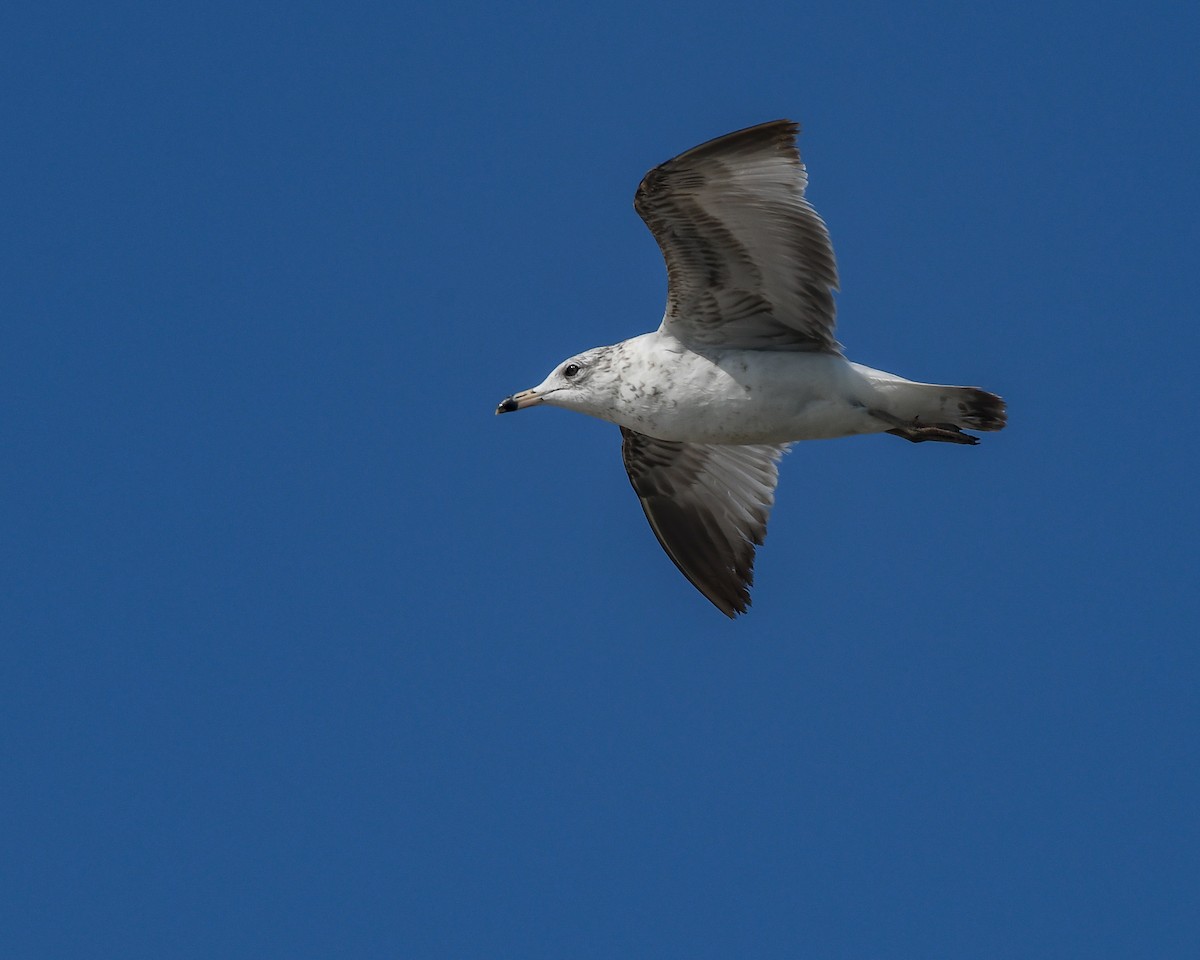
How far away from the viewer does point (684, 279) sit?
10945mm

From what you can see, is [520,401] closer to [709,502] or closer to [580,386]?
[580,386]

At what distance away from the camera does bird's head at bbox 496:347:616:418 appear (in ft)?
37.2

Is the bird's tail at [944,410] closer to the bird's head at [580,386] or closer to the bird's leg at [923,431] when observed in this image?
the bird's leg at [923,431]

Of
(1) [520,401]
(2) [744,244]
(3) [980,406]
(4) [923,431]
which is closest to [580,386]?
(1) [520,401]

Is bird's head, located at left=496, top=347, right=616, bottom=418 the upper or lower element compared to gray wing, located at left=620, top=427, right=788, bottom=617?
upper

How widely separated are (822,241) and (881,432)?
1290 millimetres

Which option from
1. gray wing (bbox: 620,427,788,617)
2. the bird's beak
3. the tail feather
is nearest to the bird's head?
the bird's beak

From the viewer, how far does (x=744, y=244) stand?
1070 cm

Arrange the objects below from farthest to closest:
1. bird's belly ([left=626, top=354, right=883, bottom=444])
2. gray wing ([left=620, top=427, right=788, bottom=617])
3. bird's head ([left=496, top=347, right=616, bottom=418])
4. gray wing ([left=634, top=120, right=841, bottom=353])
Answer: gray wing ([left=620, top=427, right=788, bottom=617]) < bird's head ([left=496, top=347, right=616, bottom=418]) < bird's belly ([left=626, top=354, right=883, bottom=444]) < gray wing ([left=634, top=120, right=841, bottom=353])

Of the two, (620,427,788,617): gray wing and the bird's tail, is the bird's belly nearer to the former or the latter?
the bird's tail

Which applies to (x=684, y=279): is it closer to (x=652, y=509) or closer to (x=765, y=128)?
(x=765, y=128)

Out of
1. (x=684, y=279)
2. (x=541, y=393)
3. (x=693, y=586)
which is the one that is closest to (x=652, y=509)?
(x=693, y=586)

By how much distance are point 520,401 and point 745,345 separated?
157cm

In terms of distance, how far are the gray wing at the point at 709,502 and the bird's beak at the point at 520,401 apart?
1.22m
